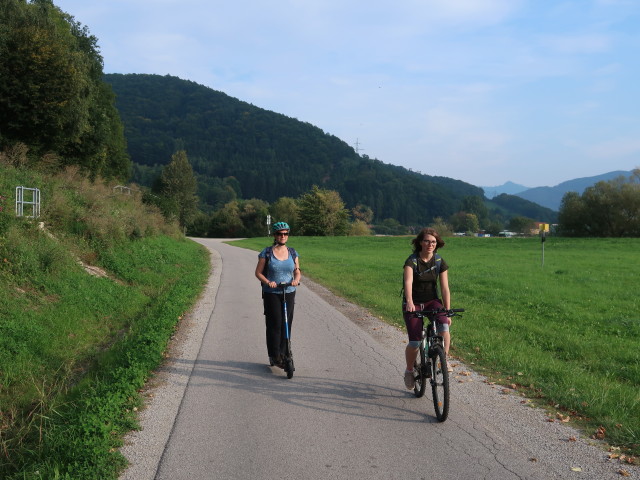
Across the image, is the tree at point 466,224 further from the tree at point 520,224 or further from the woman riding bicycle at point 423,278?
the woman riding bicycle at point 423,278

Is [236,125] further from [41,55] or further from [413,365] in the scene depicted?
[413,365]

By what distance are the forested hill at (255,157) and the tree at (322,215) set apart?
70.2 metres

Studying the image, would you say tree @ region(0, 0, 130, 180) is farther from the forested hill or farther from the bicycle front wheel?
the forested hill

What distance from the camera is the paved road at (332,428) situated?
12.9ft

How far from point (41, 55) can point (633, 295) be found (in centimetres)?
2132

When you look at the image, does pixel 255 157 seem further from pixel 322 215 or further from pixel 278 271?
pixel 278 271

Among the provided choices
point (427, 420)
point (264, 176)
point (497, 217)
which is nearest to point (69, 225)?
point (427, 420)

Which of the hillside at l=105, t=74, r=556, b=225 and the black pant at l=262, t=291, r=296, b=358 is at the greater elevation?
the hillside at l=105, t=74, r=556, b=225

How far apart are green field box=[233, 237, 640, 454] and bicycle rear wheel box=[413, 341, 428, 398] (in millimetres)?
1332

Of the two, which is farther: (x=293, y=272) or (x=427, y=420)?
(x=293, y=272)

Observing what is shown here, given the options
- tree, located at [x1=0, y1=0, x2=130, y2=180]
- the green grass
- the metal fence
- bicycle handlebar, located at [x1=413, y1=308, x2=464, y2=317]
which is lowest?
the green grass

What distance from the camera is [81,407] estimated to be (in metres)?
5.02

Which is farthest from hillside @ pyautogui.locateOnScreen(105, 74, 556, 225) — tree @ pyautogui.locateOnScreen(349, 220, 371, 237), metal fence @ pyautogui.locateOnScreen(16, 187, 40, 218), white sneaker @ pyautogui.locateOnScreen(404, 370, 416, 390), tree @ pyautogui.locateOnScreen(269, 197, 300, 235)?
white sneaker @ pyautogui.locateOnScreen(404, 370, 416, 390)

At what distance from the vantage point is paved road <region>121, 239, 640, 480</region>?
394cm
